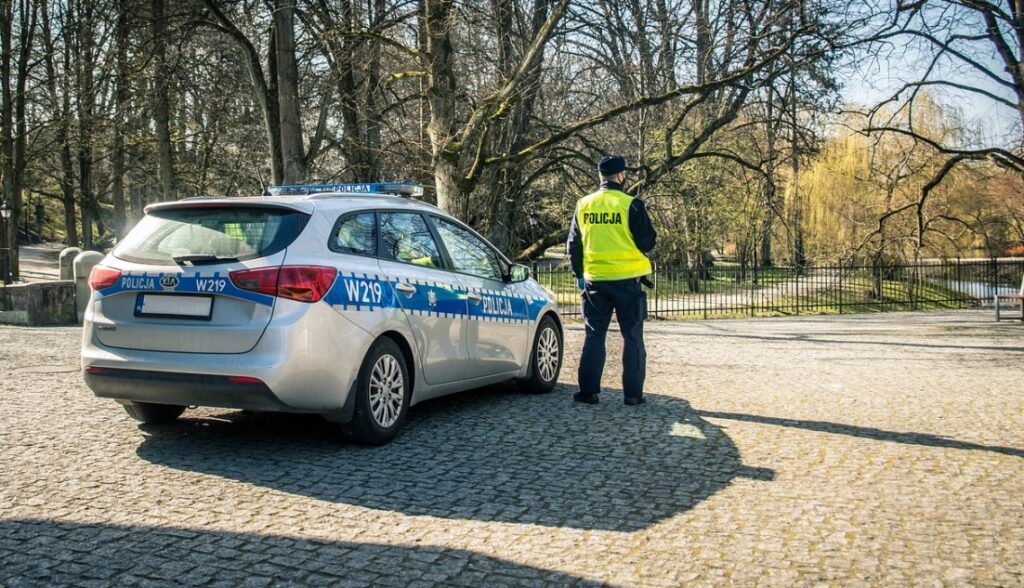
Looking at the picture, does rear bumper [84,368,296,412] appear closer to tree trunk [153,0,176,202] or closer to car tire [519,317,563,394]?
car tire [519,317,563,394]

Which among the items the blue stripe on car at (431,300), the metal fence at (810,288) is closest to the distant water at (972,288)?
the metal fence at (810,288)

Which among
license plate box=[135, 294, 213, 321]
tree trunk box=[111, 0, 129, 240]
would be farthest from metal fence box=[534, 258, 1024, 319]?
license plate box=[135, 294, 213, 321]

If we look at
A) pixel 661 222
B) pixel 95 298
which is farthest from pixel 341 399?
pixel 661 222

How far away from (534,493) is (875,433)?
310cm

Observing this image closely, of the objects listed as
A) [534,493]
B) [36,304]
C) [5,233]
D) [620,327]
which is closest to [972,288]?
[620,327]

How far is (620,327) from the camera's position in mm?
7762

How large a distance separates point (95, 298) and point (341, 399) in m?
1.73

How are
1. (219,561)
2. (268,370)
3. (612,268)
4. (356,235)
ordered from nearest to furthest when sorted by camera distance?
(219,561) < (268,370) < (356,235) < (612,268)

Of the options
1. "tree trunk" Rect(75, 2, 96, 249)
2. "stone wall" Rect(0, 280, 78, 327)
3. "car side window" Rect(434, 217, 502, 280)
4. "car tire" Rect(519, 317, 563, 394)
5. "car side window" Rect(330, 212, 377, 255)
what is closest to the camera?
"car side window" Rect(330, 212, 377, 255)

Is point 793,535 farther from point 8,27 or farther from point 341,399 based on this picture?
point 8,27

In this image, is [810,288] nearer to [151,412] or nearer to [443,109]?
[443,109]

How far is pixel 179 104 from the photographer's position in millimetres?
22672

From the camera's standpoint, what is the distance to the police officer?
7633mm

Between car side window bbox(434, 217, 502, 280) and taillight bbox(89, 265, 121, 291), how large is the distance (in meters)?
2.40
